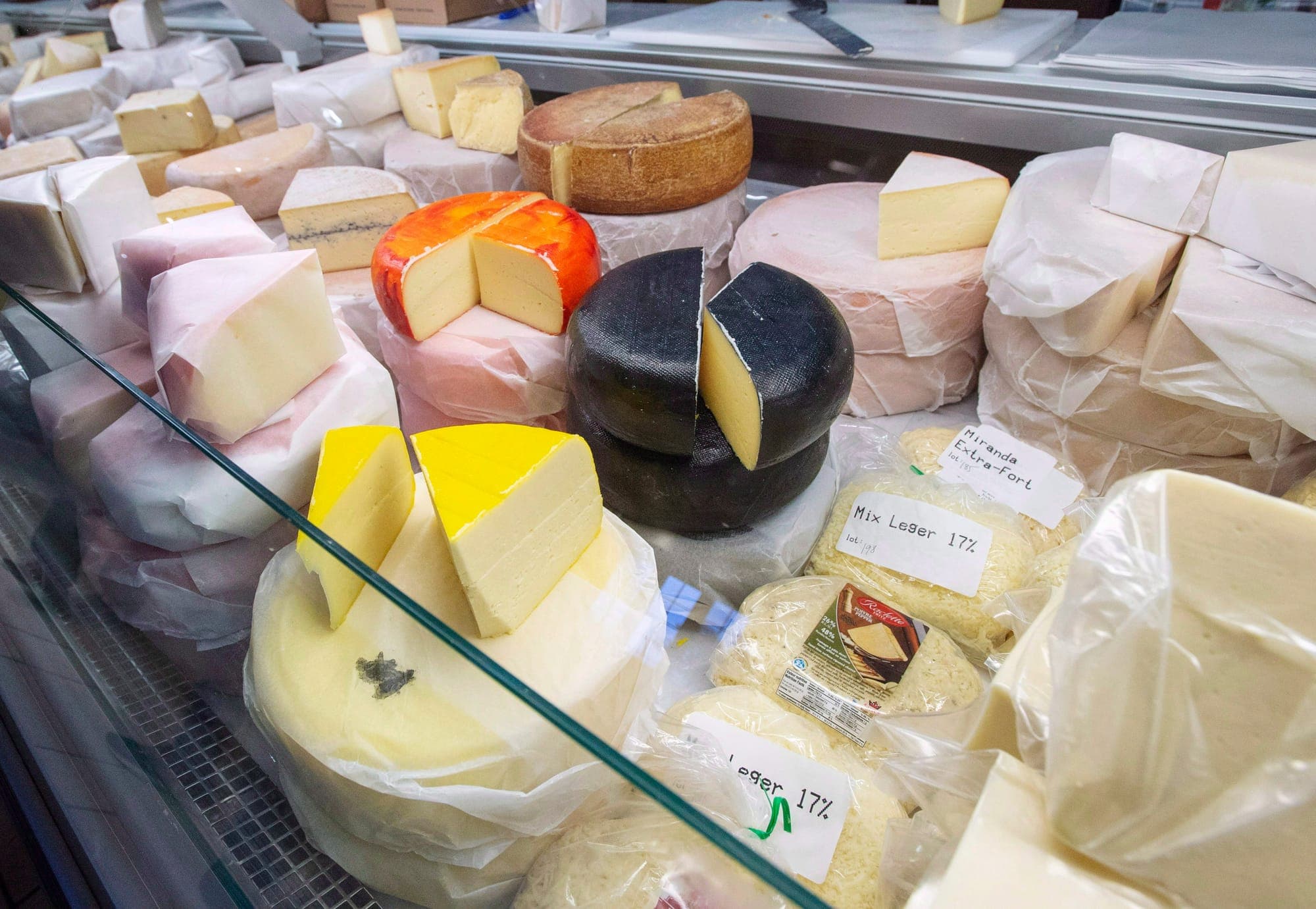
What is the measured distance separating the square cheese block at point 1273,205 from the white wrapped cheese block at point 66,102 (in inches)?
103

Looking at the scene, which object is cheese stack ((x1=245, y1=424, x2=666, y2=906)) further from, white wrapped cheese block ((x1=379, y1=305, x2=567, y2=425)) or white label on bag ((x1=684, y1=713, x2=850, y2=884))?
white wrapped cheese block ((x1=379, y1=305, x2=567, y2=425))

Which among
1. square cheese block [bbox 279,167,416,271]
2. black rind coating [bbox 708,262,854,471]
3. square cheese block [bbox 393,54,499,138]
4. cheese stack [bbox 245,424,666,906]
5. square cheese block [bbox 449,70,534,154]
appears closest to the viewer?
cheese stack [bbox 245,424,666,906]

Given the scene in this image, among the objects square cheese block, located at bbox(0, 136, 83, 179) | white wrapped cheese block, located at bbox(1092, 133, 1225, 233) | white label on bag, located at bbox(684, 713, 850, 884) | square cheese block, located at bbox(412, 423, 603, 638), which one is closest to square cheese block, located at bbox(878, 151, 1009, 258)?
white wrapped cheese block, located at bbox(1092, 133, 1225, 233)

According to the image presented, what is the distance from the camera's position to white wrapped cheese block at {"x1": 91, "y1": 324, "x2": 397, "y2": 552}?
2.71 ft

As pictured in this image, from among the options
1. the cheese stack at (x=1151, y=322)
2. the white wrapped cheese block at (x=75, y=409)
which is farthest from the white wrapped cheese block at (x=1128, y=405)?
the white wrapped cheese block at (x=75, y=409)

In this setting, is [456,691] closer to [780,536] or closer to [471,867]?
[471,867]

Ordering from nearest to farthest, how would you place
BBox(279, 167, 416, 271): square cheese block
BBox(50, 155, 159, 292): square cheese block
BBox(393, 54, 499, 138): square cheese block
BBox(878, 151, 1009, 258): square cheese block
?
BBox(50, 155, 159, 292): square cheese block, BBox(878, 151, 1009, 258): square cheese block, BBox(279, 167, 416, 271): square cheese block, BBox(393, 54, 499, 138): square cheese block

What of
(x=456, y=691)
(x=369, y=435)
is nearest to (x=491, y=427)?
(x=369, y=435)

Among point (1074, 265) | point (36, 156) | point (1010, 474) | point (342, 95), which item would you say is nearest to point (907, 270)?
point (1074, 265)

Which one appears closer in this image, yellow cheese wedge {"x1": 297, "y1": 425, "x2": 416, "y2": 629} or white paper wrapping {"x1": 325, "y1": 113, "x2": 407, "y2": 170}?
yellow cheese wedge {"x1": 297, "y1": 425, "x2": 416, "y2": 629}

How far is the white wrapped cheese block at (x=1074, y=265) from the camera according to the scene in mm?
1113

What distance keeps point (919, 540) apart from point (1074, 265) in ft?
1.62

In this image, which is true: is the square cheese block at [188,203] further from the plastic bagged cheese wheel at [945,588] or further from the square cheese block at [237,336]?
the plastic bagged cheese wheel at [945,588]

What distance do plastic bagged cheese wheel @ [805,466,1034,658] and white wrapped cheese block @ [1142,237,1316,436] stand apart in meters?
0.31
